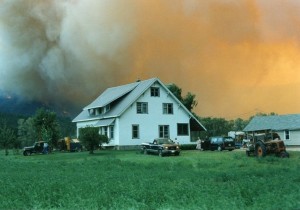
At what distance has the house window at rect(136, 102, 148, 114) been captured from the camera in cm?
6166

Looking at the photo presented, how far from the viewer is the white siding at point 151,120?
6053 cm

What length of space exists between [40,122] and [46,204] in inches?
1999

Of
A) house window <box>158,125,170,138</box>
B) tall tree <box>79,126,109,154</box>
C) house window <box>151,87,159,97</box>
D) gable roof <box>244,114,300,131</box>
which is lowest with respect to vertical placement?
tall tree <box>79,126,109,154</box>

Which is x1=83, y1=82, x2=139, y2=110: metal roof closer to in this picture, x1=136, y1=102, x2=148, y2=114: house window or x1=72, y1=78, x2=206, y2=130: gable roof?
x1=72, y1=78, x2=206, y2=130: gable roof

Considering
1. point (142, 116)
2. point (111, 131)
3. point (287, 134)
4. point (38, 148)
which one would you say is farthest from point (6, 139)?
point (287, 134)

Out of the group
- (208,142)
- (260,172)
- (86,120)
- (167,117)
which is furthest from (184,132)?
(260,172)

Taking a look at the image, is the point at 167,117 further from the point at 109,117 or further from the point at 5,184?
the point at 5,184

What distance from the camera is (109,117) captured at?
61.8 metres

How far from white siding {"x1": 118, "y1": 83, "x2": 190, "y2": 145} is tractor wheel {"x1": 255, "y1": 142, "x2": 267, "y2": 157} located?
24.9 metres

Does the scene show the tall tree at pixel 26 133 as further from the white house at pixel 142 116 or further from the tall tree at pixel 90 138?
the tall tree at pixel 90 138

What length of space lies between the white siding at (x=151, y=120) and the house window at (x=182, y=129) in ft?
1.47

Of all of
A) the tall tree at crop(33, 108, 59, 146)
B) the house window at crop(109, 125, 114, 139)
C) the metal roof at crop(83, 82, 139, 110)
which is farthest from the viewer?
the tall tree at crop(33, 108, 59, 146)

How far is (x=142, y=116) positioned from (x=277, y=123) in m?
20.1

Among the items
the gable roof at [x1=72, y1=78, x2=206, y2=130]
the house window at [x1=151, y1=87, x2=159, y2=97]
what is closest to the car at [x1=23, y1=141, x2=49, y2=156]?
the gable roof at [x1=72, y1=78, x2=206, y2=130]
